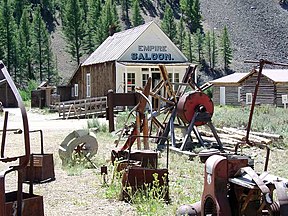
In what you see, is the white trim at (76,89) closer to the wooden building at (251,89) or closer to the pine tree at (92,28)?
the wooden building at (251,89)

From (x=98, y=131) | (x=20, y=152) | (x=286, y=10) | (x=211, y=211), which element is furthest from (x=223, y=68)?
(x=211, y=211)

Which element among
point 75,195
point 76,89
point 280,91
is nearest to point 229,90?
point 280,91

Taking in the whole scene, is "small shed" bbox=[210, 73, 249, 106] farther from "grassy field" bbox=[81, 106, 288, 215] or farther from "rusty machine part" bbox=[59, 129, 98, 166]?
"rusty machine part" bbox=[59, 129, 98, 166]

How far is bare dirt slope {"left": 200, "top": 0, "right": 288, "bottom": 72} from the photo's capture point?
220 feet

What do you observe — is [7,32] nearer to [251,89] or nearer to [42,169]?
[251,89]

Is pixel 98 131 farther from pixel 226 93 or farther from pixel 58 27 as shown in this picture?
pixel 58 27

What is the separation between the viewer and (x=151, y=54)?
30406 mm

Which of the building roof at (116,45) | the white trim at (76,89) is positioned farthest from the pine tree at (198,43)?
the building roof at (116,45)

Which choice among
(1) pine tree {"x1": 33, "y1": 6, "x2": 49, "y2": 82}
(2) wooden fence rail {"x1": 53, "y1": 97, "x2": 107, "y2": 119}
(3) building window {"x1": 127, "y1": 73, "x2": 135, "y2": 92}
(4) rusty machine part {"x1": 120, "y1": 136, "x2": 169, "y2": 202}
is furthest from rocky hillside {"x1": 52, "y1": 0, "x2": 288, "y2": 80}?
(4) rusty machine part {"x1": 120, "y1": 136, "x2": 169, "y2": 202}

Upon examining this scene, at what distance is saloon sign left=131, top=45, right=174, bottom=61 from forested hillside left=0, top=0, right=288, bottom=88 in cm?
625

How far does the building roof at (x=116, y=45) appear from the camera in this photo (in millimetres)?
29656

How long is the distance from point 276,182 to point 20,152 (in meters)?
9.02

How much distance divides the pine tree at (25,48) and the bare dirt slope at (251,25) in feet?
85.1

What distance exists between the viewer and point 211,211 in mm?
→ 4664
